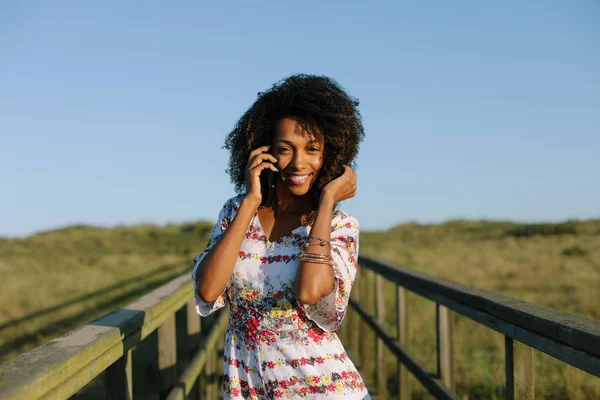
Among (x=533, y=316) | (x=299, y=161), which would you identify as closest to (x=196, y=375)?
(x=299, y=161)

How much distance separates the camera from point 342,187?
204cm

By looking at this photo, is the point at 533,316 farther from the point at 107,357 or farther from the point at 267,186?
the point at 107,357

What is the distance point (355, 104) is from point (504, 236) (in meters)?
26.4

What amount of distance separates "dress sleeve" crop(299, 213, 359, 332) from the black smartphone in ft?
0.76

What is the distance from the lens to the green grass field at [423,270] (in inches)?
233

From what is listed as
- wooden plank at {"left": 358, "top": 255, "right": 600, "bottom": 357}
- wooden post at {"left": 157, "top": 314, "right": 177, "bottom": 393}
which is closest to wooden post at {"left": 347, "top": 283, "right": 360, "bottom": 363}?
wooden plank at {"left": 358, "top": 255, "right": 600, "bottom": 357}

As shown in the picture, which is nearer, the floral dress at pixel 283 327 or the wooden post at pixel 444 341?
the floral dress at pixel 283 327

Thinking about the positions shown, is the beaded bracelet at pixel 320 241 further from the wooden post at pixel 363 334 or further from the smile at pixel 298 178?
the wooden post at pixel 363 334

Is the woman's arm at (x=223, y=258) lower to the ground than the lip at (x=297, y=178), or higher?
lower

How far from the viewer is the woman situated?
185 cm

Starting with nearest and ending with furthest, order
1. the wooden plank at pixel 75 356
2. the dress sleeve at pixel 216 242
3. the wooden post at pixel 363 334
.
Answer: the wooden plank at pixel 75 356
the dress sleeve at pixel 216 242
the wooden post at pixel 363 334

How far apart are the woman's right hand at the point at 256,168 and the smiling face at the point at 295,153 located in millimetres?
33

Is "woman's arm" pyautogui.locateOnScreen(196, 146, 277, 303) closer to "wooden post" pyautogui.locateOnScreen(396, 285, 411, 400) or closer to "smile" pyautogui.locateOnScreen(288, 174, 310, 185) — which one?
"smile" pyautogui.locateOnScreen(288, 174, 310, 185)

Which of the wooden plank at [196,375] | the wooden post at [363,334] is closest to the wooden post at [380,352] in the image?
the wooden post at [363,334]
